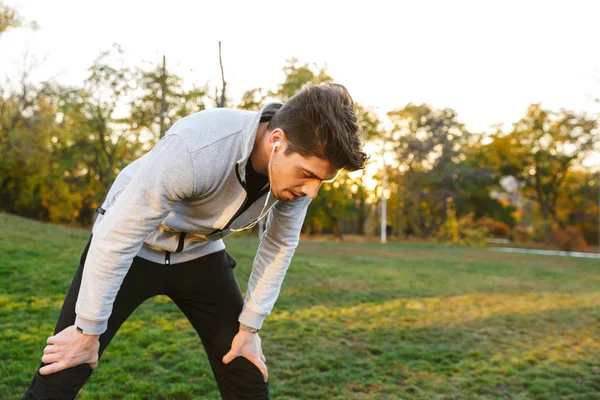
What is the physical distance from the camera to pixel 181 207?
85.6 inches

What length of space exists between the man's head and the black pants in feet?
2.44

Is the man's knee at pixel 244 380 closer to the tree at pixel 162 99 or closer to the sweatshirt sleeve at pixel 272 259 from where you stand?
the sweatshirt sleeve at pixel 272 259

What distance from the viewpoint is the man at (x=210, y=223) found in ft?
5.94

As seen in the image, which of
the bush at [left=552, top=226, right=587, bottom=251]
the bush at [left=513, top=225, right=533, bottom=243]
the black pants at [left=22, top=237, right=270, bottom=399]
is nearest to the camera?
the black pants at [left=22, top=237, right=270, bottom=399]

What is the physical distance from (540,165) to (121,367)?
3243cm

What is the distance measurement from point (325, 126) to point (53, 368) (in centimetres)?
129

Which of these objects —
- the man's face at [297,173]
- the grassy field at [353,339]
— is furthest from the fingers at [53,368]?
the grassy field at [353,339]

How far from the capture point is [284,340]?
5.95m

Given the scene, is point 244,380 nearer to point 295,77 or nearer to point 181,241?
point 181,241

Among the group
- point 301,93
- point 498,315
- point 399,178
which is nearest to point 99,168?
point 399,178

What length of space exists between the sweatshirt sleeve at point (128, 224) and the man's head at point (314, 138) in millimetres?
340

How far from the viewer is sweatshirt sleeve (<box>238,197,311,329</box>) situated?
245 centimetres

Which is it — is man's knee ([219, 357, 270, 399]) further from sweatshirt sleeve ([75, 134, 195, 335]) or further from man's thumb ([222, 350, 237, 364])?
sweatshirt sleeve ([75, 134, 195, 335])

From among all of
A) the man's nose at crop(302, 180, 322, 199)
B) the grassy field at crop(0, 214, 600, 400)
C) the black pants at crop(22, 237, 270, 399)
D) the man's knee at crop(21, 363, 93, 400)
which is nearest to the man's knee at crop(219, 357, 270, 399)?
the black pants at crop(22, 237, 270, 399)
